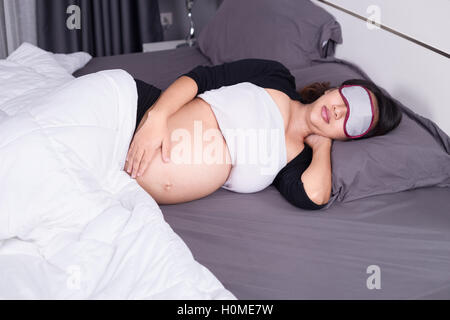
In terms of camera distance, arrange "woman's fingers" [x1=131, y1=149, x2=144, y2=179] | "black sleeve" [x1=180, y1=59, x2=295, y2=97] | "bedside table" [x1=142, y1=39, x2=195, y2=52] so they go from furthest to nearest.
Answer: "bedside table" [x1=142, y1=39, x2=195, y2=52] < "black sleeve" [x1=180, y1=59, x2=295, y2=97] < "woman's fingers" [x1=131, y1=149, x2=144, y2=179]

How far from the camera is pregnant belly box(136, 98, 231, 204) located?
124cm

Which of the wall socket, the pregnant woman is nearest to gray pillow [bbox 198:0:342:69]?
the pregnant woman

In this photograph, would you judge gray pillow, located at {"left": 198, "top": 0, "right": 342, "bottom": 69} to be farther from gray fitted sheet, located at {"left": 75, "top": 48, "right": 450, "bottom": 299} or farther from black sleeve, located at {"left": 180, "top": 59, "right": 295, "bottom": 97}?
gray fitted sheet, located at {"left": 75, "top": 48, "right": 450, "bottom": 299}

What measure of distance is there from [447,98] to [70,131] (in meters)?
1.05

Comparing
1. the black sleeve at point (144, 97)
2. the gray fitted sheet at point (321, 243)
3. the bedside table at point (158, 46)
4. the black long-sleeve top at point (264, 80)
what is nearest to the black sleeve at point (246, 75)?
the black long-sleeve top at point (264, 80)

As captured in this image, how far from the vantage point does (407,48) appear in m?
1.48

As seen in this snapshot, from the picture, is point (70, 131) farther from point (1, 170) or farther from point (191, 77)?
point (191, 77)

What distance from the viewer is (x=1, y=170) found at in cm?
96

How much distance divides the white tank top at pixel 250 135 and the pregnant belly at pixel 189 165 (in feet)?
0.10

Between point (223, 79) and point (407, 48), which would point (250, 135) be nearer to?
point (223, 79)

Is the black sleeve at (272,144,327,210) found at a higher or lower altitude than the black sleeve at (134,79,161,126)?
lower

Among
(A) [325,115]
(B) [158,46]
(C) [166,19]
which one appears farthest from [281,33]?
(C) [166,19]

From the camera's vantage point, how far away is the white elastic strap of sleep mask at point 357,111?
129cm

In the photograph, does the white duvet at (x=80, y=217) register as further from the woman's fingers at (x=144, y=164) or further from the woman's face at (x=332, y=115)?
the woman's face at (x=332, y=115)
